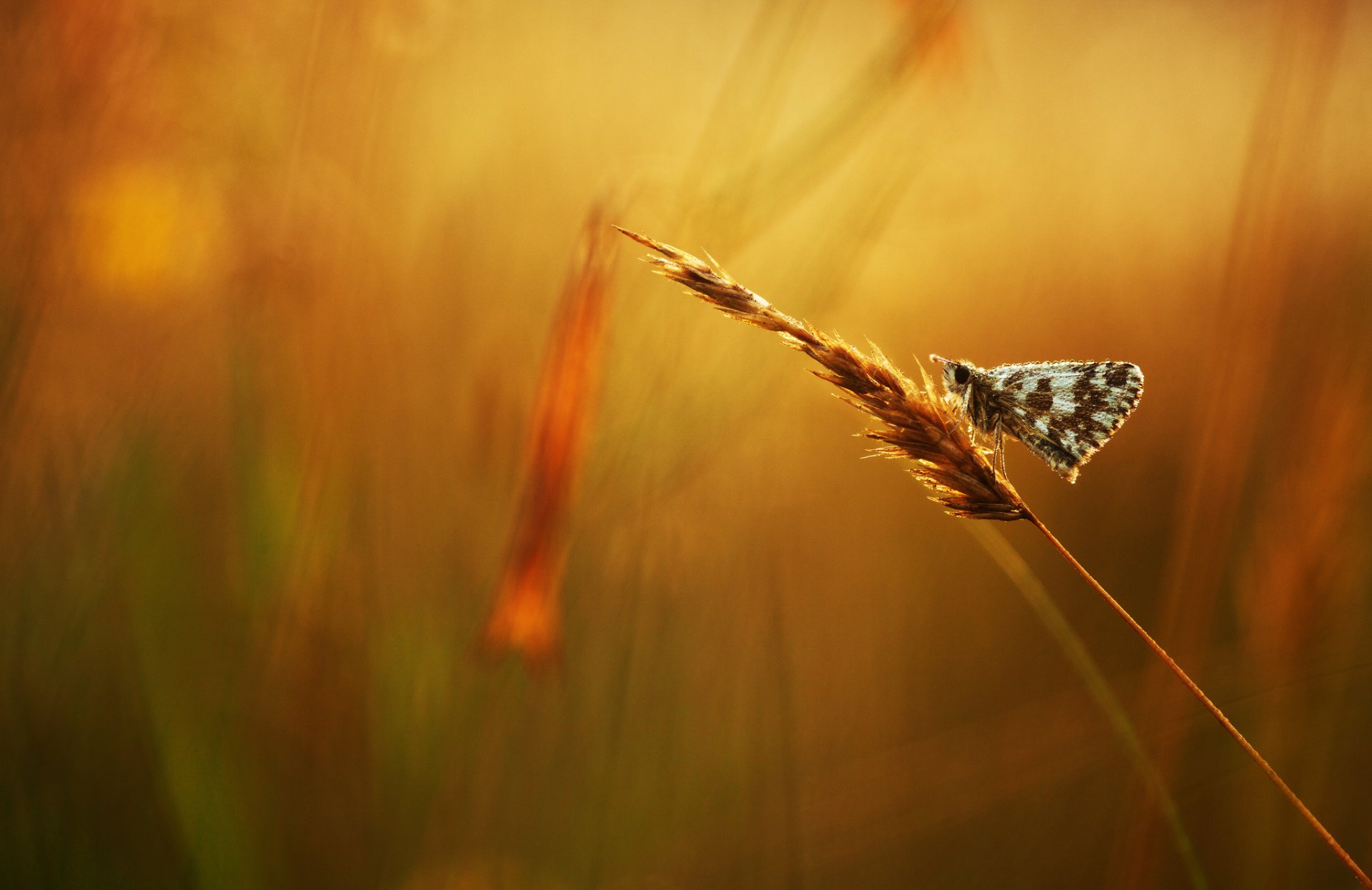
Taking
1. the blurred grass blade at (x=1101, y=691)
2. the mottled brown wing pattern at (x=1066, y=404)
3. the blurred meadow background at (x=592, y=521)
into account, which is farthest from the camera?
the blurred meadow background at (x=592, y=521)

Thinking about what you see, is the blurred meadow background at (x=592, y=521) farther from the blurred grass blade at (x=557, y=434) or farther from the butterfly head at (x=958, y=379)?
the butterfly head at (x=958, y=379)

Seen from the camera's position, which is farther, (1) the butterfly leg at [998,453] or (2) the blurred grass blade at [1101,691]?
(1) the butterfly leg at [998,453]

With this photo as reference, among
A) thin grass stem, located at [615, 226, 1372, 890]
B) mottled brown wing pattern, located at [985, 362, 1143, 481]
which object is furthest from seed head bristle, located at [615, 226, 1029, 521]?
mottled brown wing pattern, located at [985, 362, 1143, 481]

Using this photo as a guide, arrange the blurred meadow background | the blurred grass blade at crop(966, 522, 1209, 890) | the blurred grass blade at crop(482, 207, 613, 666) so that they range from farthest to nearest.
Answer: the blurred meadow background → the blurred grass blade at crop(482, 207, 613, 666) → the blurred grass blade at crop(966, 522, 1209, 890)

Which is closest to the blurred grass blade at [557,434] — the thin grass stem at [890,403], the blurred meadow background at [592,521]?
the blurred meadow background at [592,521]

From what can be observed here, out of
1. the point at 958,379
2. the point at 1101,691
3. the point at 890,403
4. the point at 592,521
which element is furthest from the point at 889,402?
the point at 592,521

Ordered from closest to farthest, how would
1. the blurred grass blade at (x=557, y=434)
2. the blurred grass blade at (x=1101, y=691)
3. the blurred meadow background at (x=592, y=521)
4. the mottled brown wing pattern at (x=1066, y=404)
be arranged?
the blurred grass blade at (x=1101, y=691) → the mottled brown wing pattern at (x=1066, y=404) → the blurred grass blade at (x=557, y=434) → the blurred meadow background at (x=592, y=521)

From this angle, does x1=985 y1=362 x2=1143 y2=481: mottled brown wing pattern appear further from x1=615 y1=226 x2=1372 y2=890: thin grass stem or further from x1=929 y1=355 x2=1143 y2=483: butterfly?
x1=615 y1=226 x2=1372 y2=890: thin grass stem
